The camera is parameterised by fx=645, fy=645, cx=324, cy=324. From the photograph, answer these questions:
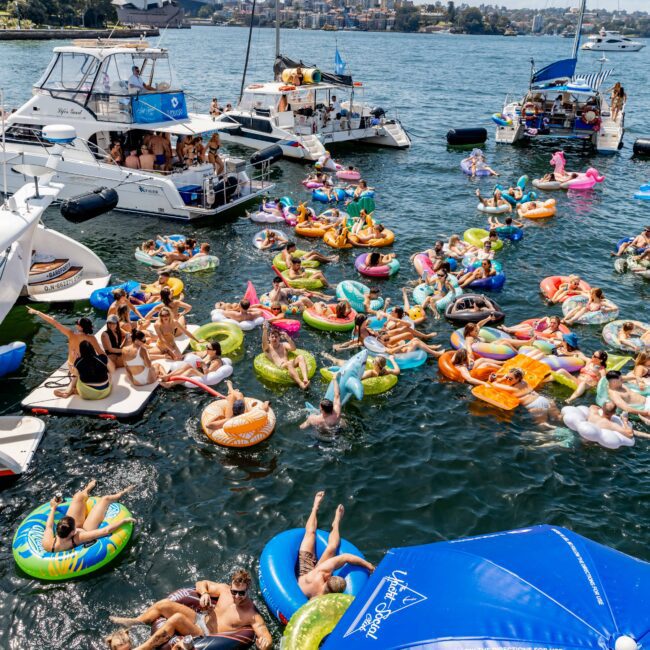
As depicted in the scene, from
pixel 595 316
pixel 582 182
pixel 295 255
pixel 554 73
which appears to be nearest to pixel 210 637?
pixel 595 316

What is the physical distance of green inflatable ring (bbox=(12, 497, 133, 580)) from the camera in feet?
31.0

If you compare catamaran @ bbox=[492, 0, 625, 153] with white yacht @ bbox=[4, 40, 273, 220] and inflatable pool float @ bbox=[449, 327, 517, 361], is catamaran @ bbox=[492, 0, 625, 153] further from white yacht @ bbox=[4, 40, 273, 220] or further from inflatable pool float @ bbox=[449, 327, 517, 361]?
inflatable pool float @ bbox=[449, 327, 517, 361]

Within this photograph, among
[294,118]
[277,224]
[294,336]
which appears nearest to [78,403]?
[294,336]

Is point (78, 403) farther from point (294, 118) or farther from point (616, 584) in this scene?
point (294, 118)

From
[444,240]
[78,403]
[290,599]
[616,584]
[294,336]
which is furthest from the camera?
[444,240]

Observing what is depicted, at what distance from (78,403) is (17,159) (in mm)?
15477

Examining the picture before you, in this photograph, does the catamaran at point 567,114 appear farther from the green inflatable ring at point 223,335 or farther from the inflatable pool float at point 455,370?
the green inflatable ring at point 223,335

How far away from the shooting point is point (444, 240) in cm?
2369

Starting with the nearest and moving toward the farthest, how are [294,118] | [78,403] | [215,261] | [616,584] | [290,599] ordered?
[616,584], [290,599], [78,403], [215,261], [294,118]

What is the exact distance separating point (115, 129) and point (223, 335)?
12.0 m

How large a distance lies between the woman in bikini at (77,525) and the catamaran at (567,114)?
3372 cm

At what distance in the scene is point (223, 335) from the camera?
1608cm

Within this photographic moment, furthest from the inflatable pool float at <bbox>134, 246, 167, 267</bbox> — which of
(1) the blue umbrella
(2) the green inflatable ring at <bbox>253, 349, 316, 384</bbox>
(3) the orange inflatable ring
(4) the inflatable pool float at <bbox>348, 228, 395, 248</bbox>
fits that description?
(1) the blue umbrella

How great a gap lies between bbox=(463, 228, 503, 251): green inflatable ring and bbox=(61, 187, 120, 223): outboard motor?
1200 cm
